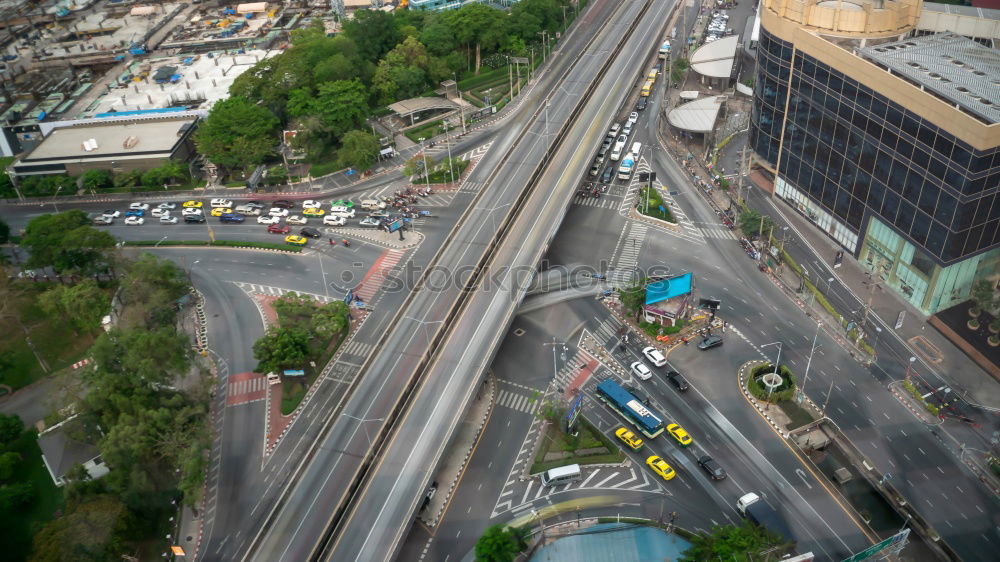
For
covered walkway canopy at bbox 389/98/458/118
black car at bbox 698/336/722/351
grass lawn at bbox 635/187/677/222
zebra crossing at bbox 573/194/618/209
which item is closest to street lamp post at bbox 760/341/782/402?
black car at bbox 698/336/722/351

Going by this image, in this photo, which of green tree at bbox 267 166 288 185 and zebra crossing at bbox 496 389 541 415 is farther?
green tree at bbox 267 166 288 185

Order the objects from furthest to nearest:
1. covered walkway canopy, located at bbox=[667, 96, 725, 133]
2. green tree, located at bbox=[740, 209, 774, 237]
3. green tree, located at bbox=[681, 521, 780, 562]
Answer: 1. covered walkway canopy, located at bbox=[667, 96, 725, 133]
2. green tree, located at bbox=[740, 209, 774, 237]
3. green tree, located at bbox=[681, 521, 780, 562]

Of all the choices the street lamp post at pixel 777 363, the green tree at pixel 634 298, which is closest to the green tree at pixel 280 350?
the green tree at pixel 634 298

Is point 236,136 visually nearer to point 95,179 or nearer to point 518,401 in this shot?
point 95,179

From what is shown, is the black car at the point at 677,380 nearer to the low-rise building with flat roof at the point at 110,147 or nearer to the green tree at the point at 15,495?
the green tree at the point at 15,495

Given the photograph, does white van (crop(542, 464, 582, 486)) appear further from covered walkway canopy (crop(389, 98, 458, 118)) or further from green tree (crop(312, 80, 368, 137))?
covered walkway canopy (crop(389, 98, 458, 118))

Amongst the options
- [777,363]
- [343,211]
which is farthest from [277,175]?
[777,363]

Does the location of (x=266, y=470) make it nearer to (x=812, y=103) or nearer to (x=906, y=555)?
(x=906, y=555)
